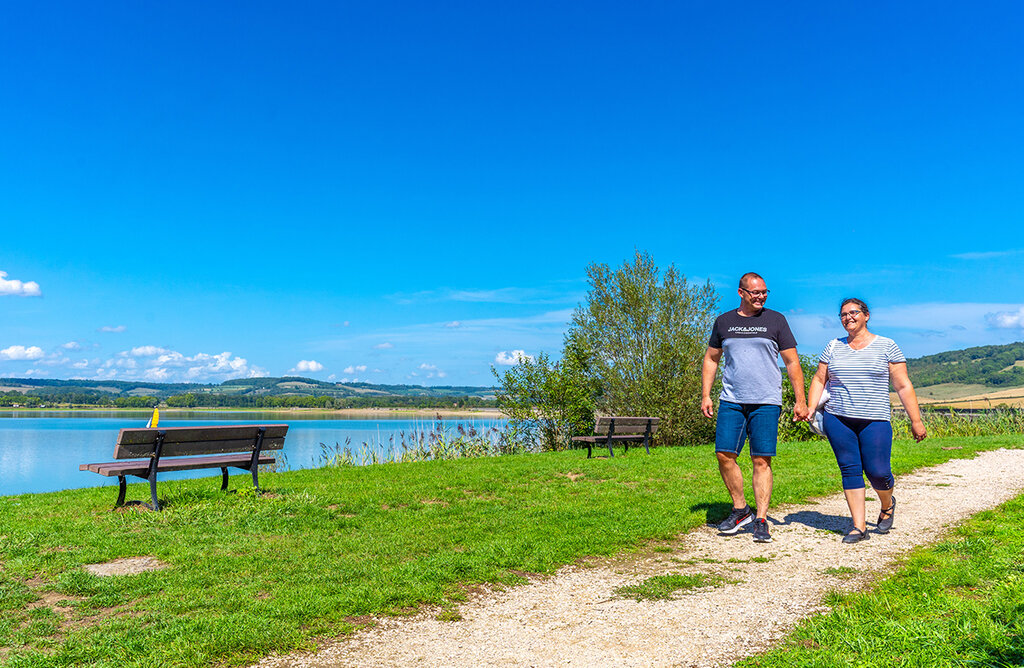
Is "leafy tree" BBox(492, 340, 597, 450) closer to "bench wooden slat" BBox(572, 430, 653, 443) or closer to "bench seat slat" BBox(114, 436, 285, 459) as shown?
"bench wooden slat" BBox(572, 430, 653, 443)

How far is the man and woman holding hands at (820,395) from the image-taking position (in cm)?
568

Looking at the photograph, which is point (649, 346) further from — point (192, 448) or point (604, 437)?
point (192, 448)

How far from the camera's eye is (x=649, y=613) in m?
4.07

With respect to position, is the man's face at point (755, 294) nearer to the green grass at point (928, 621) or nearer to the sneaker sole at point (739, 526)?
the sneaker sole at point (739, 526)

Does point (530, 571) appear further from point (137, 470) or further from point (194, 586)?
point (137, 470)

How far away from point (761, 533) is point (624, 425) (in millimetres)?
8918

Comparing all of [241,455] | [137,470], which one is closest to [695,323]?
[241,455]

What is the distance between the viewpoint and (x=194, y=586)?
182 inches

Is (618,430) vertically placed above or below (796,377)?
below

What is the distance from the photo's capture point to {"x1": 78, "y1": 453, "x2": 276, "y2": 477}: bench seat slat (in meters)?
7.54

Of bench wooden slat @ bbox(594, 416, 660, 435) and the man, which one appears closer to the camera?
the man

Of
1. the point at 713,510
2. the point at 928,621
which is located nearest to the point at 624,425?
the point at 713,510

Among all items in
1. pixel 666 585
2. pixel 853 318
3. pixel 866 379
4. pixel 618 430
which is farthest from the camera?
pixel 618 430

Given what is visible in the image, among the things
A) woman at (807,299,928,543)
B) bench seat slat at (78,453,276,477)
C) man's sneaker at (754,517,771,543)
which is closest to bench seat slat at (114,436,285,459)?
bench seat slat at (78,453,276,477)
